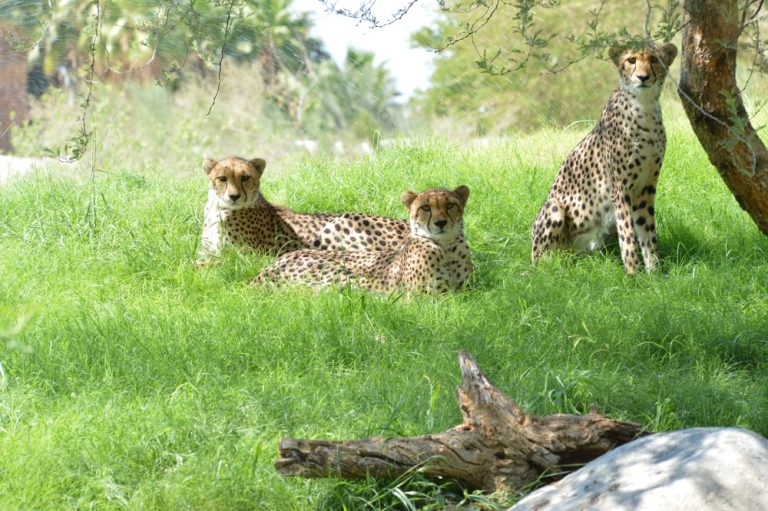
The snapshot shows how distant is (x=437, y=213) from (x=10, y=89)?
33.7 ft

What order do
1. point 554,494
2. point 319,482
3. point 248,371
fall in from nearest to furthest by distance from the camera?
point 554,494 < point 319,482 < point 248,371

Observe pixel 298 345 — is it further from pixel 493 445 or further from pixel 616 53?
pixel 616 53

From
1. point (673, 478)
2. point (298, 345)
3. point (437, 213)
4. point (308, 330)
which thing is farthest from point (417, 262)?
point (673, 478)

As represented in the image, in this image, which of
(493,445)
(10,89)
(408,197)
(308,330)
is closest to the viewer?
(493,445)

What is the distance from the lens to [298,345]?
4.80 m

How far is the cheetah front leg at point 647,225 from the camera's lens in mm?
6280

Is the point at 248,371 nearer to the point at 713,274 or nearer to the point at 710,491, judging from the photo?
the point at 710,491

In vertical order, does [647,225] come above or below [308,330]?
above

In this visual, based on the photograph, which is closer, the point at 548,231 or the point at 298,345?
the point at 298,345

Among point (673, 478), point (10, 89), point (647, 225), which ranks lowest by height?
point (673, 478)

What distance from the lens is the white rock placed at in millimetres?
2781

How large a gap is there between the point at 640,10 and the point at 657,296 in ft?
42.0

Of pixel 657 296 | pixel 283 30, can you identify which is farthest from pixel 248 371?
pixel 283 30

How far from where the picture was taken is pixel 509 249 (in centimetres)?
690
